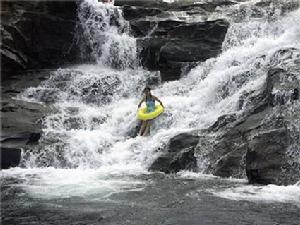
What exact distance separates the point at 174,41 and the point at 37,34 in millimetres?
5715

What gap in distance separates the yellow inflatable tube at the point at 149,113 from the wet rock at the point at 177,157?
219cm

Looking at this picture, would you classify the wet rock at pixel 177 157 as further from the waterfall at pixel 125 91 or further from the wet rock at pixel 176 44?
the wet rock at pixel 176 44

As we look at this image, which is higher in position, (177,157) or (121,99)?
(121,99)

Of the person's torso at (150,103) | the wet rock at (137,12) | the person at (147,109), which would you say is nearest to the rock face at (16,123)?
the person at (147,109)

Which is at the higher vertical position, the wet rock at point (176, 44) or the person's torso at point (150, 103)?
the wet rock at point (176, 44)

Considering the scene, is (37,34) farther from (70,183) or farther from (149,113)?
(70,183)

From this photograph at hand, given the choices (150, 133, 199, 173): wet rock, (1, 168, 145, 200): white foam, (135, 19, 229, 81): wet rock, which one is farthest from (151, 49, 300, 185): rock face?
(135, 19, 229, 81): wet rock

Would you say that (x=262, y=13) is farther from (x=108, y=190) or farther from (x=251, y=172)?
(x=108, y=190)

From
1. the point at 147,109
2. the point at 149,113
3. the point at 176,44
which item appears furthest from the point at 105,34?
the point at 149,113

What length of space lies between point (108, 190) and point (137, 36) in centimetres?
1246

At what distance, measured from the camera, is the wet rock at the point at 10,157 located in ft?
45.9

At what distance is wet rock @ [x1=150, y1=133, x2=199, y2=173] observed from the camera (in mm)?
13203

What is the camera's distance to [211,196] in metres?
10.5

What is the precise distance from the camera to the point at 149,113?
16.0 metres
